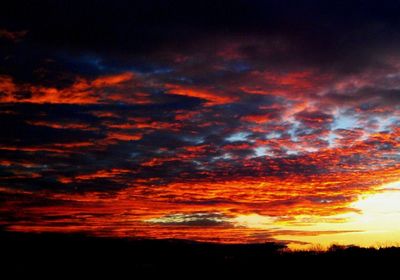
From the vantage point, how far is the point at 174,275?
24.7 meters

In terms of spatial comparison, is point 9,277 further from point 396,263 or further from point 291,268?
point 396,263

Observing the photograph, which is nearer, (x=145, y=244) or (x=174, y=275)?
(x=174, y=275)

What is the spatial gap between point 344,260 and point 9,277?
72.0ft

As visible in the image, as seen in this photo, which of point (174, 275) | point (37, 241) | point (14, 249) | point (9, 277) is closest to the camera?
point (9, 277)

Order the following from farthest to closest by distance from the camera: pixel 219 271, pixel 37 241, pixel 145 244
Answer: pixel 145 244, pixel 37 241, pixel 219 271

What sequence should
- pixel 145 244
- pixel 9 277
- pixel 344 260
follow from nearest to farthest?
pixel 9 277, pixel 344 260, pixel 145 244

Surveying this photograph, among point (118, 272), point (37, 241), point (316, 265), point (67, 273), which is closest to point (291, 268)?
point (316, 265)

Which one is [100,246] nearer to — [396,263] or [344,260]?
[344,260]

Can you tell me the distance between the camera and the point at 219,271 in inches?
1037

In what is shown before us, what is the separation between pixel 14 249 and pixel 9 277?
18.1m

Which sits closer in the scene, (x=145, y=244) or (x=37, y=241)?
(x=37, y=241)

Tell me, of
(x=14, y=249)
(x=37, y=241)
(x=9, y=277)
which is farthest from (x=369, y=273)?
(x=37, y=241)

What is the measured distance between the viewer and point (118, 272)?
2595cm

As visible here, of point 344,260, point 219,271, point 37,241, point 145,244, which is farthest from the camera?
point 145,244
